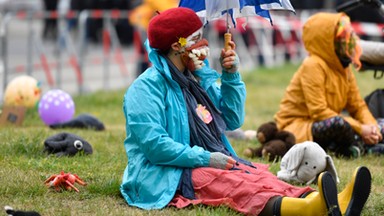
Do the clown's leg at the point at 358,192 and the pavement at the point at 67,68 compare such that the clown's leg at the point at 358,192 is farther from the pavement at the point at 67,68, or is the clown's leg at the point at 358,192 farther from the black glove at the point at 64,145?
the pavement at the point at 67,68

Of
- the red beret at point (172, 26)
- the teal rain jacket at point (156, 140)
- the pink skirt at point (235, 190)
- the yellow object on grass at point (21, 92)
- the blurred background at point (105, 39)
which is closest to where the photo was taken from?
the pink skirt at point (235, 190)

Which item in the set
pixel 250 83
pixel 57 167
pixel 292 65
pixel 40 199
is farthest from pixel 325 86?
pixel 292 65

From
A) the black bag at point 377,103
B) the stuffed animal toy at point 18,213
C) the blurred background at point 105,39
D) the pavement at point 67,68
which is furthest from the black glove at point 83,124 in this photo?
the stuffed animal toy at point 18,213

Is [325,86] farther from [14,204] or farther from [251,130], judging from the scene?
[14,204]

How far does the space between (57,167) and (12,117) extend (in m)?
3.08

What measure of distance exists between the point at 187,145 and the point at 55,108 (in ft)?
13.7

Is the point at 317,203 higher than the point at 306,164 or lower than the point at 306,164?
higher

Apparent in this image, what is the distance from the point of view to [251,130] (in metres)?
10.7

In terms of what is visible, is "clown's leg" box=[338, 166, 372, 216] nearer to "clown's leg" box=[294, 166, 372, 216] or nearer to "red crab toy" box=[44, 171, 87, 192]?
"clown's leg" box=[294, 166, 372, 216]

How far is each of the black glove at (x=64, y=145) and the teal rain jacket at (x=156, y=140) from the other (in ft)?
5.36

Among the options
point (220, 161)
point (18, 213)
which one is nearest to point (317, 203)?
point (220, 161)

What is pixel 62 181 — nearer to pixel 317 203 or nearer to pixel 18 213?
pixel 18 213

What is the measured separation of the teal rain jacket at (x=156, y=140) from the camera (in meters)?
A: 6.36

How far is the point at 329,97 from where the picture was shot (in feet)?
30.9
